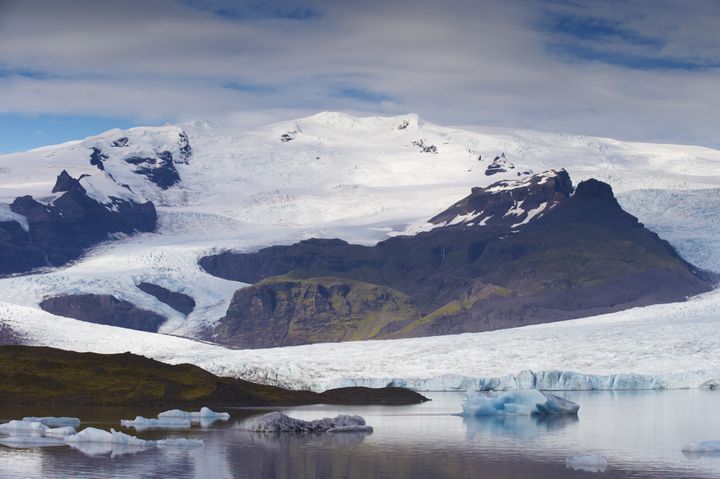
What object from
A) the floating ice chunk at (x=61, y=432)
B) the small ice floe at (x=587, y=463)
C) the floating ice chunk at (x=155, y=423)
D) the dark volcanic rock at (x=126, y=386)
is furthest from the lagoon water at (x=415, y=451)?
the dark volcanic rock at (x=126, y=386)

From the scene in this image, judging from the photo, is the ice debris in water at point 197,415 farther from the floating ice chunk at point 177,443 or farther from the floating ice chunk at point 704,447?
the floating ice chunk at point 704,447

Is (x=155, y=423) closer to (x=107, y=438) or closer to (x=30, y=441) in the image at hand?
(x=107, y=438)

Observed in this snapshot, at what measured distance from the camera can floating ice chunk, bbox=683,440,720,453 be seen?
176ft

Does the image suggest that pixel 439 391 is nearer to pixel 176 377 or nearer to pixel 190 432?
pixel 176 377

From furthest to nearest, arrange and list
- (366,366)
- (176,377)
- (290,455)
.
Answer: (366,366) < (176,377) < (290,455)

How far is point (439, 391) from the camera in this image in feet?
397

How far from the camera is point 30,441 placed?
56719 mm

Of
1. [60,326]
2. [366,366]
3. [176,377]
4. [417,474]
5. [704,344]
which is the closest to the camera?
[417,474]

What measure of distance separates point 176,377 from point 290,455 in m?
45.9

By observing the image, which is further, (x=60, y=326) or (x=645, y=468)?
(x=60, y=326)

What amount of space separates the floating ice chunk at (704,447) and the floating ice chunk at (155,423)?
1036 inches

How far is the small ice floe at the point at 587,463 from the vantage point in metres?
48.8

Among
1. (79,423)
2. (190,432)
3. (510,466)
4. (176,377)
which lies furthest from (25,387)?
(510,466)

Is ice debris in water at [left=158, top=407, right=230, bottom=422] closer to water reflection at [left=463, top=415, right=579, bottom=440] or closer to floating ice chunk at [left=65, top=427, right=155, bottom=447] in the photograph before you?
water reflection at [left=463, top=415, right=579, bottom=440]
